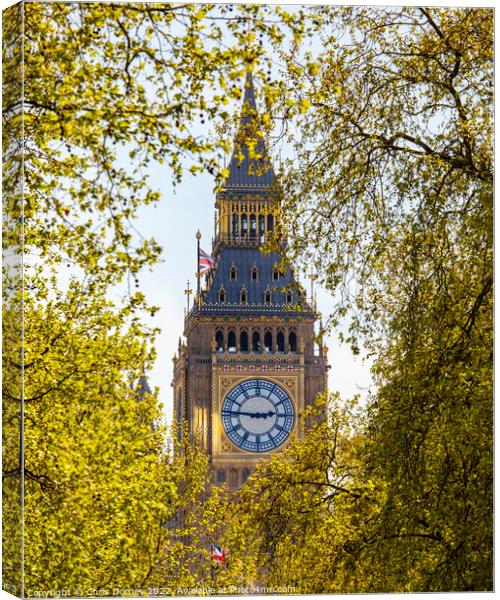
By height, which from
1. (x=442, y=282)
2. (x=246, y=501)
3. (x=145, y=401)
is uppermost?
(x=442, y=282)

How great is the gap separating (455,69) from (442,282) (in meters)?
2.27

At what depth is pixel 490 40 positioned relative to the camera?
1559cm

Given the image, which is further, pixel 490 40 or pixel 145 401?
→ pixel 145 401

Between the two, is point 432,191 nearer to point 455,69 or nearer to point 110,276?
point 455,69

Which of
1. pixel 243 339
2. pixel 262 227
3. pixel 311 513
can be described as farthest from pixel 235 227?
pixel 311 513

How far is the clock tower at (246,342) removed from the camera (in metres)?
16.0

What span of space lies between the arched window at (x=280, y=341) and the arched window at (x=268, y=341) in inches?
3.5

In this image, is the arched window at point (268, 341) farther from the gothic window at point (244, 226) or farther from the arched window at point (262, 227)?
the gothic window at point (244, 226)

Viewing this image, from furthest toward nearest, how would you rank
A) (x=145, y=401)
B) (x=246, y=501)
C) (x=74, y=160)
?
1. (x=246, y=501)
2. (x=145, y=401)
3. (x=74, y=160)

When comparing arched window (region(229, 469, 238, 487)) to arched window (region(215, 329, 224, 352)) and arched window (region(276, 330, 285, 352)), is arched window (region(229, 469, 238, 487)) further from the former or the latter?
arched window (region(215, 329, 224, 352))

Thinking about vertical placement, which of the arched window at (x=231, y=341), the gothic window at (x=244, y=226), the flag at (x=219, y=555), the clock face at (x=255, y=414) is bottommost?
the flag at (x=219, y=555)

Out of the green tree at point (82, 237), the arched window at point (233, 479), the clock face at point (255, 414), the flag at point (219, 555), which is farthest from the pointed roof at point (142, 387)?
the arched window at point (233, 479)

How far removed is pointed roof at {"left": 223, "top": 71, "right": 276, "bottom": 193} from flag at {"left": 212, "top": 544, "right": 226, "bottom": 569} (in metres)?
5.30

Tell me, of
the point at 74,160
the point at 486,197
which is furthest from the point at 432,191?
the point at 74,160
